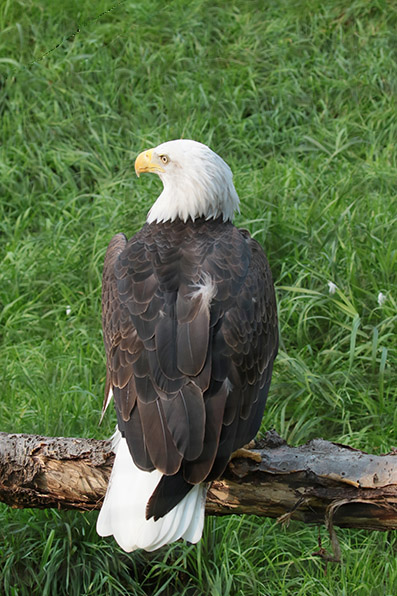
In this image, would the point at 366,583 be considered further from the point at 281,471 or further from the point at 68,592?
→ the point at 68,592

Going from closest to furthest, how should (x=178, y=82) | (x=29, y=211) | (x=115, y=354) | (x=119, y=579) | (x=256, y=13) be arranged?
(x=115, y=354)
(x=119, y=579)
(x=29, y=211)
(x=178, y=82)
(x=256, y=13)

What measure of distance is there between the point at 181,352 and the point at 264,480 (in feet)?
1.77

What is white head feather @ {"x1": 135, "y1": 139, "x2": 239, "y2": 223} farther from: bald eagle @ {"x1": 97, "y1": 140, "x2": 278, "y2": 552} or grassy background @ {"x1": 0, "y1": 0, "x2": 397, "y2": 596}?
grassy background @ {"x1": 0, "y1": 0, "x2": 397, "y2": 596}

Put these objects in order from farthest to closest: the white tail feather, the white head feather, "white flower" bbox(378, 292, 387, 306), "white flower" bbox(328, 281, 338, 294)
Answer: "white flower" bbox(328, 281, 338, 294) → "white flower" bbox(378, 292, 387, 306) → the white head feather → the white tail feather

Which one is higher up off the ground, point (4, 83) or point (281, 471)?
point (4, 83)

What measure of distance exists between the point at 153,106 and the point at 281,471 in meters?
4.46

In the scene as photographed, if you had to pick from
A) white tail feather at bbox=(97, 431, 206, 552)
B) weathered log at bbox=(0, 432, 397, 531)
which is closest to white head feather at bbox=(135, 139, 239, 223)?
→ weathered log at bbox=(0, 432, 397, 531)

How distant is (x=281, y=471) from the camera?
301 cm

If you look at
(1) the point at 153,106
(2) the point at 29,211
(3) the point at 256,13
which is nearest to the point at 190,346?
(2) the point at 29,211

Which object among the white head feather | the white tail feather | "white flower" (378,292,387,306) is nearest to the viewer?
the white tail feather

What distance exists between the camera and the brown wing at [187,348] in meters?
2.90

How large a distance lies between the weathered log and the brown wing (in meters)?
0.16

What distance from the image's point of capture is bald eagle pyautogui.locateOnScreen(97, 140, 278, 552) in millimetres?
2875

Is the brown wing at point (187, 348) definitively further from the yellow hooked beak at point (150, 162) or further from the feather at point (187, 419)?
the yellow hooked beak at point (150, 162)
